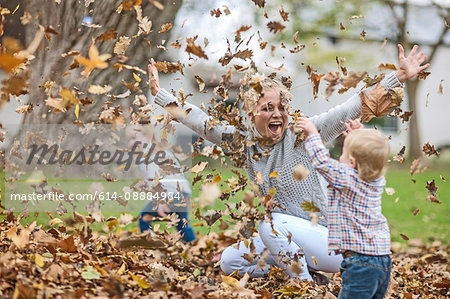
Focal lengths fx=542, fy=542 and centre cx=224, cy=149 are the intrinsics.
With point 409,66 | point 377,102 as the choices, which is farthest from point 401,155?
point 409,66

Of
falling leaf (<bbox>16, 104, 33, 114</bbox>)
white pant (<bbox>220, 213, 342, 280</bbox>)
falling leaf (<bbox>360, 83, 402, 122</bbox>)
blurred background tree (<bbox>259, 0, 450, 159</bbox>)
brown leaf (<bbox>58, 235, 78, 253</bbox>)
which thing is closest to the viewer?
brown leaf (<bbox>58, 235, 78, 253</bbox>)

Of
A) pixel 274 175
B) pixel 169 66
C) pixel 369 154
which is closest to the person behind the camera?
pixel 369 154

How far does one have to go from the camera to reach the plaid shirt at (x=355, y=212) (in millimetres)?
2326

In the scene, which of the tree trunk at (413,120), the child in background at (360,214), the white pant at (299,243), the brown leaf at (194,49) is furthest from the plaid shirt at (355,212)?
the tree trunk at (413,120)

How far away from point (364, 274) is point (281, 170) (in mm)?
917

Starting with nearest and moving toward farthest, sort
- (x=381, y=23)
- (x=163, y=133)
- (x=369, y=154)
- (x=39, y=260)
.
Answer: (x=369, y=154)
(x=39, y=260)
(x=163, y=133)
(x=381, y=23)

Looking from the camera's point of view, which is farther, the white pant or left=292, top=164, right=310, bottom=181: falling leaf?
the white pant

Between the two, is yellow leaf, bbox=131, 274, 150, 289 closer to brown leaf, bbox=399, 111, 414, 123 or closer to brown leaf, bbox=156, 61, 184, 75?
brown leaf, bbox=156, 61, 184, 75

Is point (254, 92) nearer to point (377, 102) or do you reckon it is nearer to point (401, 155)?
point (377, 102)

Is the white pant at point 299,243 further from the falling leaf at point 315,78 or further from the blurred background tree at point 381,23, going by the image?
the blurred background tree at point 381,23

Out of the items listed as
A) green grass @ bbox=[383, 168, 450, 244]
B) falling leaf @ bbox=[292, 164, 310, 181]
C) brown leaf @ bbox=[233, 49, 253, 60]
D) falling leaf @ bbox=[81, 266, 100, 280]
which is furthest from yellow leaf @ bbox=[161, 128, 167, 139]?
green grass @ bbox=[383, 168, 450, 244]

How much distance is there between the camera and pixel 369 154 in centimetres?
231

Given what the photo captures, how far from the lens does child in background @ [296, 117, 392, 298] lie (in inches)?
91.1

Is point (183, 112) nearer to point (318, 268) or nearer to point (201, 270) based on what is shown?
point (201, 270)
